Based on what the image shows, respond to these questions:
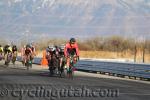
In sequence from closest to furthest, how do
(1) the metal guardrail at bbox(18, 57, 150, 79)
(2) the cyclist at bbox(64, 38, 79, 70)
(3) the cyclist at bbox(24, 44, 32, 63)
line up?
(2) the cyclist at bbox(64, 38, 79, 70) → (1) the metal guardrail at bbox(18, 57, 150, 79) → (3) the cyclist at bbox(24, 44, 32, 63)

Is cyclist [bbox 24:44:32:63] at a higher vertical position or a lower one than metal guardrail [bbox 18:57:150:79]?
higher

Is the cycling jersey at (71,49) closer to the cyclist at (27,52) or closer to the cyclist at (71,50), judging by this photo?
the cyclist at (71,50)

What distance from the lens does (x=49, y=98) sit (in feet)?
49.0

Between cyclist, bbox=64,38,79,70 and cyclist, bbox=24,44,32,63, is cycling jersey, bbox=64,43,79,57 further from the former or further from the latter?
cyclist, bbox=24,44,32,63

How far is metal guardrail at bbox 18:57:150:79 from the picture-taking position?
28531 millimetres

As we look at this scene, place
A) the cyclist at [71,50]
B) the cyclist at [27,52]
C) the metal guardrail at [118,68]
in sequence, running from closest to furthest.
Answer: the cyclist at [71,50]
the metal guardrail at [118,68]
the cyclist at [27,52]

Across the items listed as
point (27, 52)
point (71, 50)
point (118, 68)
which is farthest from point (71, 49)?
point (27, 52)

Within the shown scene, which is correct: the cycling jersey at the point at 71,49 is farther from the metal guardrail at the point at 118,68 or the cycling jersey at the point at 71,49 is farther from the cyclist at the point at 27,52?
the cyclist at the point at 27,52

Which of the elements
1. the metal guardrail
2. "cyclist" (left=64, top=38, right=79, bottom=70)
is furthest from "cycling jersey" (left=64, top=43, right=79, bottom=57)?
the metal guardrail

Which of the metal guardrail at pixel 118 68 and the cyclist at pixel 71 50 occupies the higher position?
the cyclist at pixel 71 50

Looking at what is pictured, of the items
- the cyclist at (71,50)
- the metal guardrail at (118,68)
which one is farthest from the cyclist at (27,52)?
the cyclist at (71,50)

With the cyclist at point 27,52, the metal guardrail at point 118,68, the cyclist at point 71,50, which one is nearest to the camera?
the cyclist at point 71,50

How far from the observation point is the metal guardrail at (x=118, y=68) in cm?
2853

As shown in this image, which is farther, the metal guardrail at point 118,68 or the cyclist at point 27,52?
the cyclist at point 27,52
